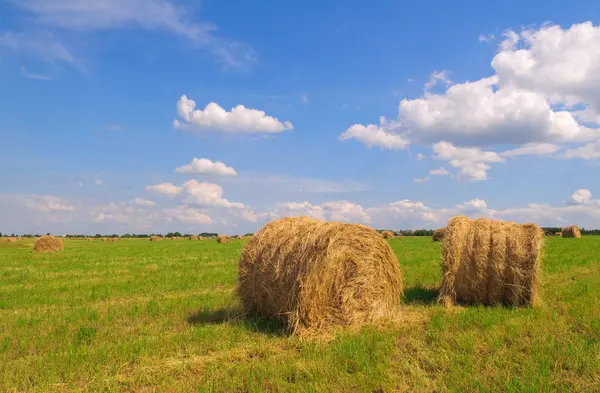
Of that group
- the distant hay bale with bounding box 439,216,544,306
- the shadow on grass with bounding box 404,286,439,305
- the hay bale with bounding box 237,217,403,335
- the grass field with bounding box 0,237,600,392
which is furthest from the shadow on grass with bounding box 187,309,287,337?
the distant hay bale with bounding box 439,216,544,306

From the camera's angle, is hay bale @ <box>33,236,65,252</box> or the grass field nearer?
the grass field

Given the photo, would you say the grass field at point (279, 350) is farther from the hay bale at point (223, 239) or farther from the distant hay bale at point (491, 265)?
the hay bale at point (223, 239)

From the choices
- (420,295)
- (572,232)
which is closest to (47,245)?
(420,295)

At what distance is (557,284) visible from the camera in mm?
13094

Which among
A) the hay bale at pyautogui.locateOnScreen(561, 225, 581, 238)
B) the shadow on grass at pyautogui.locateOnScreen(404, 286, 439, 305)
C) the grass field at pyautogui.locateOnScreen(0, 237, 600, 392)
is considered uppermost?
the hay bale at pyautogui.locateOnScreen(561, 225, 581, 238)

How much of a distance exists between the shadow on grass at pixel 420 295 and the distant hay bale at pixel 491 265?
0.47 meters

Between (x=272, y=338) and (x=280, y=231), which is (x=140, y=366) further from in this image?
(x=280, y=231)

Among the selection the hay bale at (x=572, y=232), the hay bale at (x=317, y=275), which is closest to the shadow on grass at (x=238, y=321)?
the hay bale at (x=317, y=275)

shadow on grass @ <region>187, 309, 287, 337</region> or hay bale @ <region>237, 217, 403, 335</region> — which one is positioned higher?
hay bale @ <region>237, 217, 403, 335</region>

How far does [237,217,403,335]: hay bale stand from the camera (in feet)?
27.2

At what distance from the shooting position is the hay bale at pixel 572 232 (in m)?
47.2

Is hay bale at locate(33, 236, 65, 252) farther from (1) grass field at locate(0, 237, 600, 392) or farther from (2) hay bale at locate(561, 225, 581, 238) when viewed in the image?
(2) hay bale at locate(561, 225, 581, 238)

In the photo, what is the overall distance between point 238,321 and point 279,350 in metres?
2.08

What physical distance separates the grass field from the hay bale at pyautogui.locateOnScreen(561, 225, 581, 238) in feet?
137
